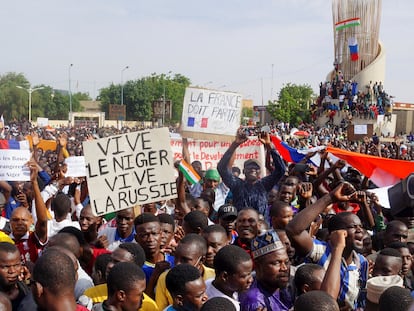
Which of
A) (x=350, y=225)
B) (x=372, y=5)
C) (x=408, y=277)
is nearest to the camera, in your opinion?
(x=350, y=225)

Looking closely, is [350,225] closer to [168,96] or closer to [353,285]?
[353,285]

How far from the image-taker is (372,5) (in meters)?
49.8

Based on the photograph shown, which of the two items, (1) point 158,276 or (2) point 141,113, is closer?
(1) point 158,276

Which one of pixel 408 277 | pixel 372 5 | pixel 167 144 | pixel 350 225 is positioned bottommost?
pixel 408 277

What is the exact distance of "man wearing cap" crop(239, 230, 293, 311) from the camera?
3.73m

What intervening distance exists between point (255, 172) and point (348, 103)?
39.0 m

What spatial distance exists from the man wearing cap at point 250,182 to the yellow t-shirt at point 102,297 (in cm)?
311

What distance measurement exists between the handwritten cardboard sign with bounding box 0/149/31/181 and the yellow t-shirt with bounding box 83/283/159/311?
4103mm

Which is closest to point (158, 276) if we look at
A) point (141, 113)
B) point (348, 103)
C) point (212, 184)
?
point (212, 184)

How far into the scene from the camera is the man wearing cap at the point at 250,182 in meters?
6.86

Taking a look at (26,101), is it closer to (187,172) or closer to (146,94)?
(146,94)

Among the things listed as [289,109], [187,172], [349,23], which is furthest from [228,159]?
[289,109]

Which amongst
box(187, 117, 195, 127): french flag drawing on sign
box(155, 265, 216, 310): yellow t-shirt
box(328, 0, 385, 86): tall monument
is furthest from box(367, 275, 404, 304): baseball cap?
box(328, 0, 385, 86): tall monument

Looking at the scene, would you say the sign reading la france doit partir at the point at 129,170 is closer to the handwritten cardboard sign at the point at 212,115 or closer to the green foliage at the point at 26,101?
the handwritten cardboard sign at the point at 212,115
